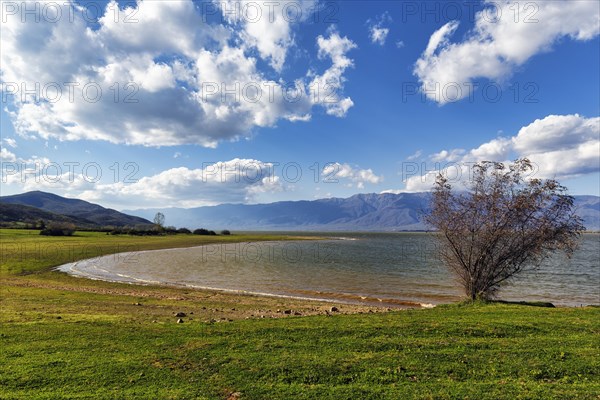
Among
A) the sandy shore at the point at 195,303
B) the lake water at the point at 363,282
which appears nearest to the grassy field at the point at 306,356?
the sandy shore at the point at 195,303

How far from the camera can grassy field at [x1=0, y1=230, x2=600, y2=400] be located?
9438mm

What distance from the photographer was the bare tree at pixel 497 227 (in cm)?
2308

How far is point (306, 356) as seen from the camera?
11.9 meters

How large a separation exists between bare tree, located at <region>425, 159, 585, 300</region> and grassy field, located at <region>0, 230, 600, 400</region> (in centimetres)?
506

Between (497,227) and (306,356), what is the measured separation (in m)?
18.3

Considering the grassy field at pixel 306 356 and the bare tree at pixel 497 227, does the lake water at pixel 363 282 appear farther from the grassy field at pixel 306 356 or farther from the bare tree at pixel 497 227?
the grassy field at pixel 306 356

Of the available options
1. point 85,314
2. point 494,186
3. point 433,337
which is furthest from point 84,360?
point 494,186

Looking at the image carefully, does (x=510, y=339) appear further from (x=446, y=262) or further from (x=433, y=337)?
(x=446, y=262)

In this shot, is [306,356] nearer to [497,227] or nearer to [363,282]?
[497,227]

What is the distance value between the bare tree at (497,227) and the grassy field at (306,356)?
5057mm

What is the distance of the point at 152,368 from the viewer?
1080cm

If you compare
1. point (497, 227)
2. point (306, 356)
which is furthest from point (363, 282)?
point (306, 356)

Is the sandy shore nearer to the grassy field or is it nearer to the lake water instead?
the grassy field

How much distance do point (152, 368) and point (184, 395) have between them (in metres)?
2.28
